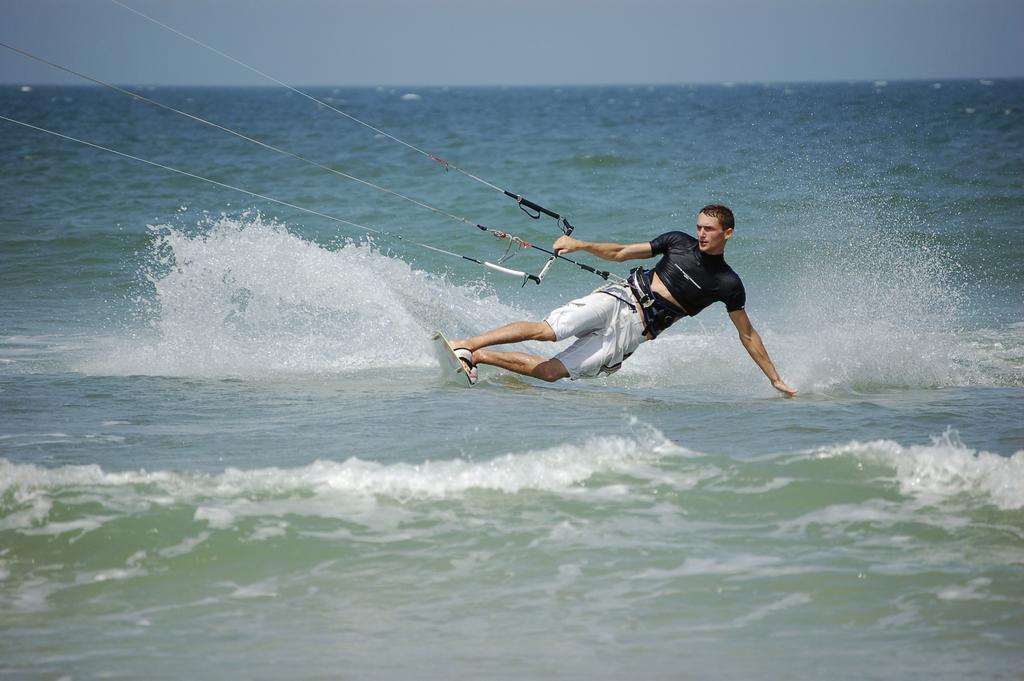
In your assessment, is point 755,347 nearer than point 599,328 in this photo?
Yes

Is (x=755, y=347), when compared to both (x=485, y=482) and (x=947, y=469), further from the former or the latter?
(x=485, y=482)

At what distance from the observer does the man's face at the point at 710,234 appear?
7.80m

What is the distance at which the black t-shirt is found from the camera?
8023mm

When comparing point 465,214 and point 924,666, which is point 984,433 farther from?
point 465,214

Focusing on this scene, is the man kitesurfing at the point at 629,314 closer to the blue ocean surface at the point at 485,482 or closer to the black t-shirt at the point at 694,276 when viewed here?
the black t-shirt at the point at 694,276

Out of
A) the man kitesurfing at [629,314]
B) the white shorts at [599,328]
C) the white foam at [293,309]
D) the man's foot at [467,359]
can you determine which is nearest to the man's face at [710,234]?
the man kitesurfing at [629,314]

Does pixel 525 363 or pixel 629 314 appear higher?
pixel 629 314

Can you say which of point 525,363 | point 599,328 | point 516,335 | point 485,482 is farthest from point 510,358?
point 485,482

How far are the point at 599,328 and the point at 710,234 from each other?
1133 mm

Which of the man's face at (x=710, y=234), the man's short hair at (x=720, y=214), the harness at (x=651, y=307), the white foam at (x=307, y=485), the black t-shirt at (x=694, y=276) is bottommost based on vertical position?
the white foam at (x=307, y=485)

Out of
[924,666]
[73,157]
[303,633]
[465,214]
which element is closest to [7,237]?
[465,214]

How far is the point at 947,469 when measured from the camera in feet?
20.1

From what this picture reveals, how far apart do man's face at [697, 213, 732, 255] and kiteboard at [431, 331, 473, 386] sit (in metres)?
2.07

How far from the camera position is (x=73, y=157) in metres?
27.3
